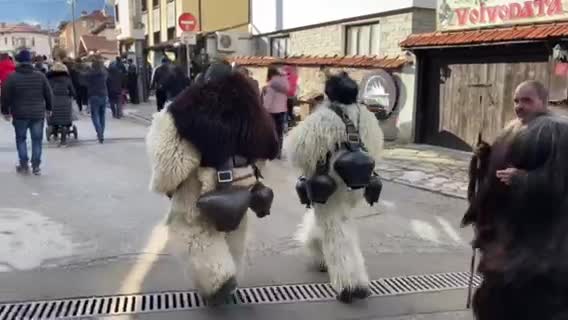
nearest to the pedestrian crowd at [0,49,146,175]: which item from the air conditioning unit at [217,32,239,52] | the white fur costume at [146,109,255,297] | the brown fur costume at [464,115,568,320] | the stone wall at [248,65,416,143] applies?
the stone wall at [248,65,416,143]

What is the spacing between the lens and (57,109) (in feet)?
36.7

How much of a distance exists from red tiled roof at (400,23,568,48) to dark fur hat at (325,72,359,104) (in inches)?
238

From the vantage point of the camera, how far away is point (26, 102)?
27.4ft

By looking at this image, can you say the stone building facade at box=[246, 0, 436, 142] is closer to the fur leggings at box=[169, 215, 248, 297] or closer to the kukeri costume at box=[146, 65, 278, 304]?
the kukeri costume at box=[146, 65, 278, 304]

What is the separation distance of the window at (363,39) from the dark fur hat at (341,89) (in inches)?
384

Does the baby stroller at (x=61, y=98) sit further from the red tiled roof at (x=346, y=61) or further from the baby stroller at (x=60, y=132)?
the red tiled roof at (x=346, y=61)

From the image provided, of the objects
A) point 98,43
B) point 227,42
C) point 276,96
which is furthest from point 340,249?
point 98,43

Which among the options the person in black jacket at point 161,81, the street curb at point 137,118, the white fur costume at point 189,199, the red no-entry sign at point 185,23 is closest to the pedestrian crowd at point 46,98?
the street curb at point 137,118

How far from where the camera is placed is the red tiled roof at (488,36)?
29.7 feet

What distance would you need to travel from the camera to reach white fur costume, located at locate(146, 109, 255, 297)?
3617 mm

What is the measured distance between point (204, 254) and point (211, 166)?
1.86 ft

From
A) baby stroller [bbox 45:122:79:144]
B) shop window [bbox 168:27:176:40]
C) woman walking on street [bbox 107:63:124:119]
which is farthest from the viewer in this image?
shop window [bbox 168:27:176:40]

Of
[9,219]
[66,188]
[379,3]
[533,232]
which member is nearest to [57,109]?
[66,188]

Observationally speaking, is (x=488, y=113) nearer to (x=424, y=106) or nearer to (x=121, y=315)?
(x=424, y=106)
